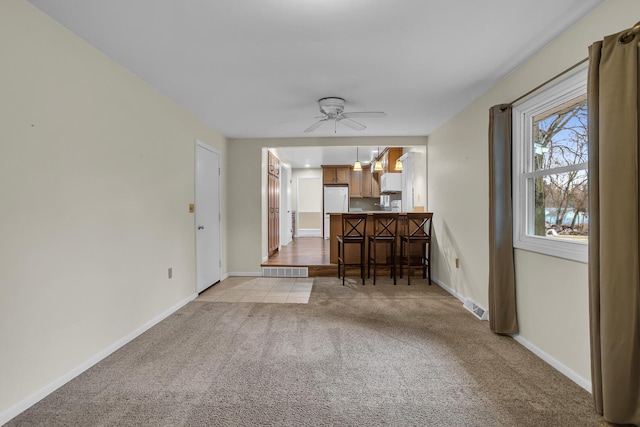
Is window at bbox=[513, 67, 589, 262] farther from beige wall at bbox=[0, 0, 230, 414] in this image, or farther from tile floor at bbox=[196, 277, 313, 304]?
beige wall at bbox=[0, 0, 230, 414]

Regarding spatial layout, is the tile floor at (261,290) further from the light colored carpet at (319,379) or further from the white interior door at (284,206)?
the white interior door at (284,206)

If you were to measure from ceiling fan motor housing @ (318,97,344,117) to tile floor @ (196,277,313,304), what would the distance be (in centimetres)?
227

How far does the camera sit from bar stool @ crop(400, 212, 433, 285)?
14.7 ft

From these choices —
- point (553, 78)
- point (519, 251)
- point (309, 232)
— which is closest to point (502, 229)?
point (519, 251)

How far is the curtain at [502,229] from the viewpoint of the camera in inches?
104

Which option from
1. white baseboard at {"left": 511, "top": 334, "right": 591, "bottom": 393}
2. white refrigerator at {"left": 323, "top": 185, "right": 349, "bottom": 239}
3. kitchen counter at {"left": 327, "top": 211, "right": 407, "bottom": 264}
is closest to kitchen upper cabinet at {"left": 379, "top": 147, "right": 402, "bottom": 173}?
kitchen counter at {"left": 327, "top": 211, "right": 407, "bottom": 264}

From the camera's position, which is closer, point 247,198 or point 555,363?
point 555,363

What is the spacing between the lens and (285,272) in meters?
5.11

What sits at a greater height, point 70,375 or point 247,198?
point 247,198

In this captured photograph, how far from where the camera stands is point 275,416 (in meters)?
1.68

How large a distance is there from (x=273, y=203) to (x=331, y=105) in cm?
343

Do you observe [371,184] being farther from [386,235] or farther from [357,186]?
[386,235]

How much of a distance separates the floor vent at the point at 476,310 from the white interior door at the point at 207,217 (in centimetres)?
330

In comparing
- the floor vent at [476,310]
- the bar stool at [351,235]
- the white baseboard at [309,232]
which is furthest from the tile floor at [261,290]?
the white baseboard at [309,232]
